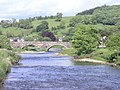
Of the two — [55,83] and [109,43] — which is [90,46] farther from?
[55,83]

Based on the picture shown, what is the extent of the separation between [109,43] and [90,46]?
2045 centimetres

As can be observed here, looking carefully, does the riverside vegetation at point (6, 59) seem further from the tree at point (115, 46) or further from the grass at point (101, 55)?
the tree at point (115, 46)

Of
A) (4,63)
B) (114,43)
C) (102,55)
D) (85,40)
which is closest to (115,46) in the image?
(114,43)

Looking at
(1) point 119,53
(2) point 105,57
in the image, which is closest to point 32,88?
(1) point 119,53

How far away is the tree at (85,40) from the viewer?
5960 inches

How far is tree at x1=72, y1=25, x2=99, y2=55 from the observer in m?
151

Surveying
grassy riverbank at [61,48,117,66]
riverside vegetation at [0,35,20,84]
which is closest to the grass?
grassy riverbank at [61,48,117,66]

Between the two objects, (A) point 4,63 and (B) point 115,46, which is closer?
(A) point 4,63

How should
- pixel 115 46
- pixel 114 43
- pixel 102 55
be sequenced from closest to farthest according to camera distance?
pixel 115 46 → pixel 114 43 → pixel 102 55

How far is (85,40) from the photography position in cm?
15150

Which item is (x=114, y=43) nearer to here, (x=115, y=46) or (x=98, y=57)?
(x=115, y=46)

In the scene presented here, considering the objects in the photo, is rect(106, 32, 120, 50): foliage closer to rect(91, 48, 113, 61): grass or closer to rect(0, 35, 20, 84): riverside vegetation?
rect(91, 48, 113, 61): grass

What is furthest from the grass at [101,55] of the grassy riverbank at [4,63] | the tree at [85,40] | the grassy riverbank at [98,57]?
the grassy riverbank at [4,63]

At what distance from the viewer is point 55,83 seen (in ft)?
245
